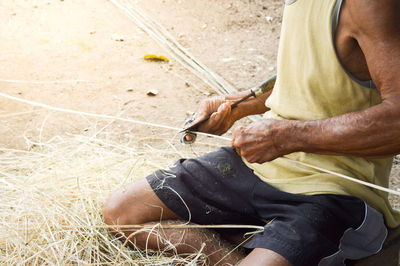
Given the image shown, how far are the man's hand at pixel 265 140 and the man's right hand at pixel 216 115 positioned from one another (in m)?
0.30

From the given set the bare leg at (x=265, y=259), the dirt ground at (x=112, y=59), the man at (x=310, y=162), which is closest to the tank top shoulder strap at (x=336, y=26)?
the man at (x=310, y=162)

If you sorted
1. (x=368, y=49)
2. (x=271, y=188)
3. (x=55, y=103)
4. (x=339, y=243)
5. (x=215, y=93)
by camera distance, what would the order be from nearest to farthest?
(x=368, y=49), (x=339, y=243), (x=271, y=188), (x=55, y=103), (x=215, y=93)

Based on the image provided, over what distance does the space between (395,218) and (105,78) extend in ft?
8.49

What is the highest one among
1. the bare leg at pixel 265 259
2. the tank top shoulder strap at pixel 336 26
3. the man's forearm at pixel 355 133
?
the tank top shoulder strap at pixel 336 26

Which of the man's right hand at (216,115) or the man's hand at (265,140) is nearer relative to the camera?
the man's hand at (265,140)

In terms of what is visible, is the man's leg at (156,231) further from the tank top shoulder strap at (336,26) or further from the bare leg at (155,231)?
the tank top shoulder strap at (336,26)

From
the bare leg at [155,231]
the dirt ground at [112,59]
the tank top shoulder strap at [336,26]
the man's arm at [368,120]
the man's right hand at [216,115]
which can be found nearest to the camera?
the man's arm at [368,120]

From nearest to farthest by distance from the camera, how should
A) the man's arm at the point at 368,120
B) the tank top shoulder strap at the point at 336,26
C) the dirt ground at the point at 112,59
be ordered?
1. the man's arm at the point at 368,120
2. the tank top shoulder strap at the point at 336,26
3. the dirt ground at the point at 112,59

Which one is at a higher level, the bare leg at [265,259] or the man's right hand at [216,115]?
the man's right hand at [216,115]

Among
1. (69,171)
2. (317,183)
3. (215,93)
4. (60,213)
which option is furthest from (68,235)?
(215,93)

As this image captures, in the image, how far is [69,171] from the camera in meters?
2.07

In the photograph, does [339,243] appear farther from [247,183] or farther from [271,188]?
[247,183]

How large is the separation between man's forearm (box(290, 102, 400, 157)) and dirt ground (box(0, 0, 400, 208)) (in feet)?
4.26

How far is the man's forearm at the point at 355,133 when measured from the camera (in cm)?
114
